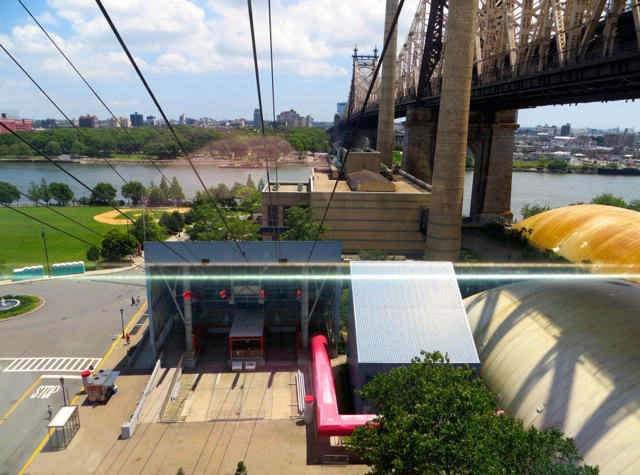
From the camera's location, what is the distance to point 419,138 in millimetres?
32312

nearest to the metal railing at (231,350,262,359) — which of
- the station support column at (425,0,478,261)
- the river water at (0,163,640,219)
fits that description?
the station support column at (425,0,478,261)

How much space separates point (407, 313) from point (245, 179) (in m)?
61.0

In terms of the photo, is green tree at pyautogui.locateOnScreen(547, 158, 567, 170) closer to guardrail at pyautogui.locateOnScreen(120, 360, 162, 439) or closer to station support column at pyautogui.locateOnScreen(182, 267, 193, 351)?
station support column at pyautogui.locateOnScreen(182, 267, 193, 351)

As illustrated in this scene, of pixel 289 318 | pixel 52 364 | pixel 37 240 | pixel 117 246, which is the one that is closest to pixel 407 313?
pixel 289 318

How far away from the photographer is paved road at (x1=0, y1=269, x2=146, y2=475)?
10.3 meters

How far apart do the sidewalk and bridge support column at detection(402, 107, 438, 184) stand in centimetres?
2592

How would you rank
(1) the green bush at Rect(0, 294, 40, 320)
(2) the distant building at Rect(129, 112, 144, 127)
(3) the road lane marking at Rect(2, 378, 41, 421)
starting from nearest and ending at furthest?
1. (3) the road lane marking at Rect(2, 378, 41, 421)
2. (1) the green bush at Rect(0, 294, 40, 320)
3. (2) the distant building at Rect(129, 112, 144, 127)

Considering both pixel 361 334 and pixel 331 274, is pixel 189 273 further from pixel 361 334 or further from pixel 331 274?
pixel 361 334

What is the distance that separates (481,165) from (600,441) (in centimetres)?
2805

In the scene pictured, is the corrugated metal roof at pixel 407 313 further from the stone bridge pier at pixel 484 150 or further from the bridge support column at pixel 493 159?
the bridge support column at pixel 493 159

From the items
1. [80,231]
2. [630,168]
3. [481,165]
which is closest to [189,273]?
[481,165]

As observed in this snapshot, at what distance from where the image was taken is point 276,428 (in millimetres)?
10102

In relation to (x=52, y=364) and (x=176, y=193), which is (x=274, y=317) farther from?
(x=176, y=193)

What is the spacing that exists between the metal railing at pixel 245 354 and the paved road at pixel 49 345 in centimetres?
448
